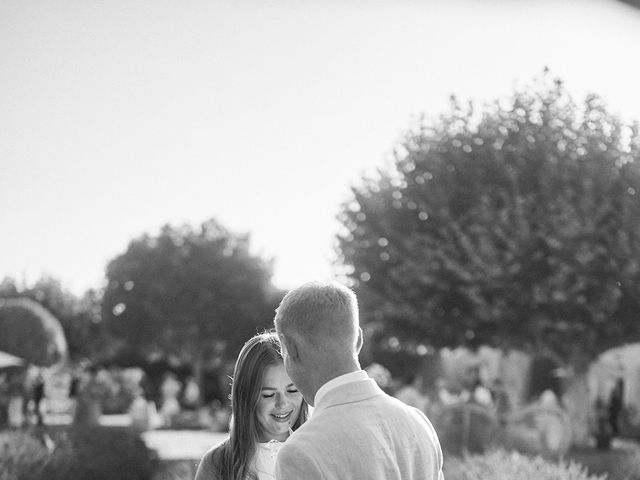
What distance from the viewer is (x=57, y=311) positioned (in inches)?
1265

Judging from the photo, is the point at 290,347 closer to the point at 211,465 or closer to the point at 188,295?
the point at 211,465

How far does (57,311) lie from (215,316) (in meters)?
6.29

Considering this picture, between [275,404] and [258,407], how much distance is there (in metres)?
0.05

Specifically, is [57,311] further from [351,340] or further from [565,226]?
[351,340]

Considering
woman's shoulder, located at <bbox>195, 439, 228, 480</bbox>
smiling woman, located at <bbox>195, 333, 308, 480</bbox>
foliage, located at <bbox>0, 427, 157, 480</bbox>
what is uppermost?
smiling woman, located at <bbox>195, 333, 308, 480</bbox>

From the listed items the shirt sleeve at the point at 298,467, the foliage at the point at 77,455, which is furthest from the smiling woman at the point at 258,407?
the foliage at the point at 77,455

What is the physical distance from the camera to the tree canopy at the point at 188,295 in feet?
92.9

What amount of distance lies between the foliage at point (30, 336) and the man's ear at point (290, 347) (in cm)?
1858

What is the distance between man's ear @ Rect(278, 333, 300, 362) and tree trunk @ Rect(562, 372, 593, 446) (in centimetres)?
1103

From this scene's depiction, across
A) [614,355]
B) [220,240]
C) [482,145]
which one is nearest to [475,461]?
[482,145]

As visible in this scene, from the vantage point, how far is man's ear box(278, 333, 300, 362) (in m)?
1.83

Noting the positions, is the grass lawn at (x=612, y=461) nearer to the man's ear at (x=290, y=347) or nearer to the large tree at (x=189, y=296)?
the man's ear at (x=290, y=347)

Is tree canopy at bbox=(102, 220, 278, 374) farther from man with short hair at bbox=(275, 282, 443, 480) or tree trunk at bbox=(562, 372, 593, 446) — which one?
man with short hair at bbox=(275, 282, 443, 480)

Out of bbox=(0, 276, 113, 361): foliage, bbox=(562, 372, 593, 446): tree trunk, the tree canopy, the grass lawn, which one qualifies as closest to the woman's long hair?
the grass lawn
